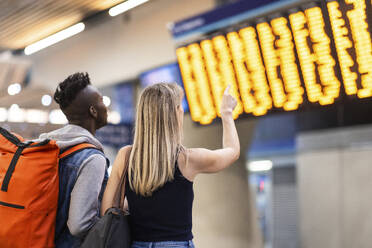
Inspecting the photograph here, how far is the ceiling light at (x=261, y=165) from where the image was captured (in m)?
15.0

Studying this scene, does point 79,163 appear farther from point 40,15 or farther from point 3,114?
point 3,114

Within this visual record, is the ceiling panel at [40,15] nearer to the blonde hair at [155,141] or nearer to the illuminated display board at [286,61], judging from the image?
the illuminated display board at [286,61]

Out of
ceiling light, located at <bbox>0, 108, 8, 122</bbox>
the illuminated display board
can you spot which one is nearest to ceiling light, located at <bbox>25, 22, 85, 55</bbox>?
ceiling light, located at <bbox>0, 108, 8, 122</bbox>

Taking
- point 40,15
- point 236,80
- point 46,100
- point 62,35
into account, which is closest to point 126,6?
point 40,15

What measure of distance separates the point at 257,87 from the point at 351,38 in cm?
101

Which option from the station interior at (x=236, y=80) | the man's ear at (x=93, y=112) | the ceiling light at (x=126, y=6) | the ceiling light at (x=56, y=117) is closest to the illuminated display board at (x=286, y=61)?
the station interior at (x=236, y=80)

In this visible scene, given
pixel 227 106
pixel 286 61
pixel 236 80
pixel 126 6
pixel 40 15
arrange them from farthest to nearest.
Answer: pixel 40 15
pixel 126 6
pixel 236 80
pixel 286 61
pixel 227 106

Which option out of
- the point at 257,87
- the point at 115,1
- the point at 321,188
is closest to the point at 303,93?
the point at 257,87

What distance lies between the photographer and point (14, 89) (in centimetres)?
941

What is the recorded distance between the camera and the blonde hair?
203 cm

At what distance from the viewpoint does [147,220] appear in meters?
2.07

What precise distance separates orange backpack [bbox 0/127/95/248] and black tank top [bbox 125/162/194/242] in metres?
0.37

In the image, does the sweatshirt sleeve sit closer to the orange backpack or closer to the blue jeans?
the orange backpack

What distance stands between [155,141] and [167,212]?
11.4 inches
